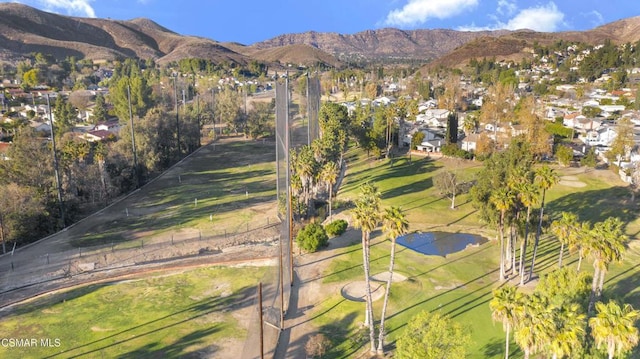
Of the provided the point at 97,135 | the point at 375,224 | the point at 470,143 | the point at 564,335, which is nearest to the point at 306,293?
the point at 375,224

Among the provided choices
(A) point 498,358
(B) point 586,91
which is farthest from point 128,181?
(B) point 586,91

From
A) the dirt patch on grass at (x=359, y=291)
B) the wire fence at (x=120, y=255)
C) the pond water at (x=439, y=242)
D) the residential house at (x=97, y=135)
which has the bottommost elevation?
the dirt patch on grass at (x=359, y=291)

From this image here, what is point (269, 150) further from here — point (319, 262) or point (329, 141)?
point (319, 262)

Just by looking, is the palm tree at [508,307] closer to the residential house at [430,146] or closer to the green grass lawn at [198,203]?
the green grass lawn at [198,203]

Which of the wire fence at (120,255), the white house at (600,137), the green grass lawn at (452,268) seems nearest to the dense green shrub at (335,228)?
the green grass lawn at (452,268)

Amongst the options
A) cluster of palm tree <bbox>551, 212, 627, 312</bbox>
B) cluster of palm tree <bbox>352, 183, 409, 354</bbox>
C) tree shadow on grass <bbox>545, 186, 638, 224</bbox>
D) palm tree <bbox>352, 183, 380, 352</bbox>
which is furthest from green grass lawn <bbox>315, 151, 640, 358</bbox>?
cluster of palm tree <bbox>551, 212, 627, 312</bbox>

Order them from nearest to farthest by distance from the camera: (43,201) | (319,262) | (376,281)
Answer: (376,281) → (319,262) → (43,201)

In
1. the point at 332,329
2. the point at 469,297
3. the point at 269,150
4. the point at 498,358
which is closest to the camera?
the point at 498,358
